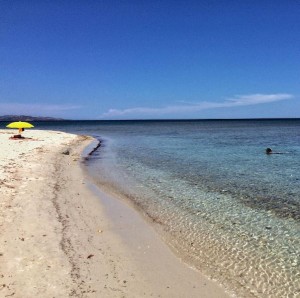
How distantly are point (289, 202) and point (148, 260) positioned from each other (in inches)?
298

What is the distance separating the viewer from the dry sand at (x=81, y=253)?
6.00m

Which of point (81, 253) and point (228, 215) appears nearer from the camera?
point (81, 253)

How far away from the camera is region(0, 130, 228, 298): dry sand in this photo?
6.00 metres

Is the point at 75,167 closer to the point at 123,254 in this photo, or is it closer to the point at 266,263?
the point at 123,254

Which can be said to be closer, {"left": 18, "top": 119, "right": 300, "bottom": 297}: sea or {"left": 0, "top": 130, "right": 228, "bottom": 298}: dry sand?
{"left": 0, "top": 130, "right": 228, "bottom": 298}: dry sand

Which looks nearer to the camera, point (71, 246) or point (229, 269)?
point (229, 269)

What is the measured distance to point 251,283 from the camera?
259 inches

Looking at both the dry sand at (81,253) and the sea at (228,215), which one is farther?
the sea at (228,215)

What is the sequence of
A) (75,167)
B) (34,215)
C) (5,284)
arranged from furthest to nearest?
1. (75,167)
2. (34,215)
3. (5,284)

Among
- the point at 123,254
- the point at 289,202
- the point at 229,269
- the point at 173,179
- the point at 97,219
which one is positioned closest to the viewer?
the point at 229,269

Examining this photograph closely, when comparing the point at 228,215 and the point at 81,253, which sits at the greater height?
the point at 81,253

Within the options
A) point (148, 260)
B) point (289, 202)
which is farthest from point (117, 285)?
point (289, 202)

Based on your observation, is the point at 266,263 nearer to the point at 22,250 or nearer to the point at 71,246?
the point at 71,246

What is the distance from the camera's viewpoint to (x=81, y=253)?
24.6 ft
